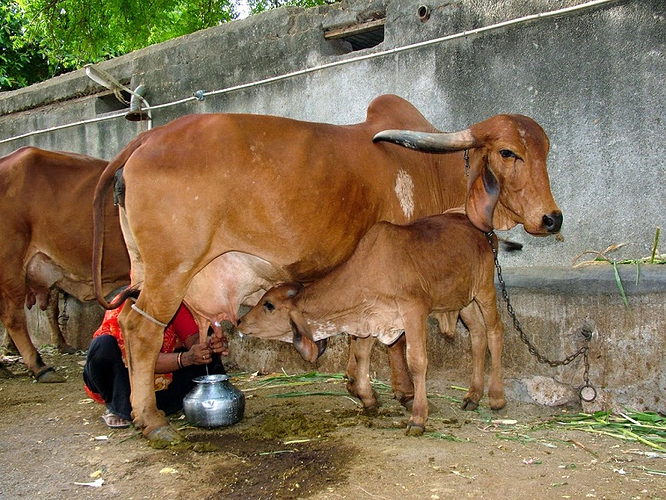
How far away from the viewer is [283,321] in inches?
170

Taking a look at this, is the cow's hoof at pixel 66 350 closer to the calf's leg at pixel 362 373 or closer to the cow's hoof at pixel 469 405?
the calf's leg at pixel 362 373

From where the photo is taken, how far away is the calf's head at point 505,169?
404 centimetres

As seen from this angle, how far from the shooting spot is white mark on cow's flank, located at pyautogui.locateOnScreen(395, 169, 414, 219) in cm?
450

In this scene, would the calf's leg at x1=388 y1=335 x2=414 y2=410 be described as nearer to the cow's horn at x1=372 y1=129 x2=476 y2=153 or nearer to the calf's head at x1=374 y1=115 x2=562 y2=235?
the calf's head at x1=374 y1=115 x2=562 y2=235

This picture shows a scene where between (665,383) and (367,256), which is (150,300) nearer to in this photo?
(367,256)

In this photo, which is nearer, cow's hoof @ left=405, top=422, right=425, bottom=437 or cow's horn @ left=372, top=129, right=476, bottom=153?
cow's hoof @ left=405, top=422, right=425, bottom=437

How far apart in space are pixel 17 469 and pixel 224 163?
6.50ft

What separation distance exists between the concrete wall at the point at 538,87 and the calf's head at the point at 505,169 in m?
0.64

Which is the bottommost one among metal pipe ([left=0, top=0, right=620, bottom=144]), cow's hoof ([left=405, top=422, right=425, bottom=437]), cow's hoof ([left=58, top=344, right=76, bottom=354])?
cow's hoof ([left=405, top=422, right=425, bottom=437])

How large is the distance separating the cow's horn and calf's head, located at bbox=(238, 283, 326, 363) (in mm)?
1070

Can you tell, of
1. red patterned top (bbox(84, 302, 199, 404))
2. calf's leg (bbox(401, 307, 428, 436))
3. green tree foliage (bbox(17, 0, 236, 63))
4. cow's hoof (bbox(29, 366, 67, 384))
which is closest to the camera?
calf's leg (bbox(401, 307, 428, 436))

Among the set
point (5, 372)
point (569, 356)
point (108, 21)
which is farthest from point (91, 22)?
point (569, 356)

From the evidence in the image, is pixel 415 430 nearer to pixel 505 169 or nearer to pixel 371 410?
pixel 371 410

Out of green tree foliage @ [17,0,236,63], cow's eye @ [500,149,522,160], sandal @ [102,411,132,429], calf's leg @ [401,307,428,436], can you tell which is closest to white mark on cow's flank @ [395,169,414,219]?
cow's eye @ [500,149,522,160]
